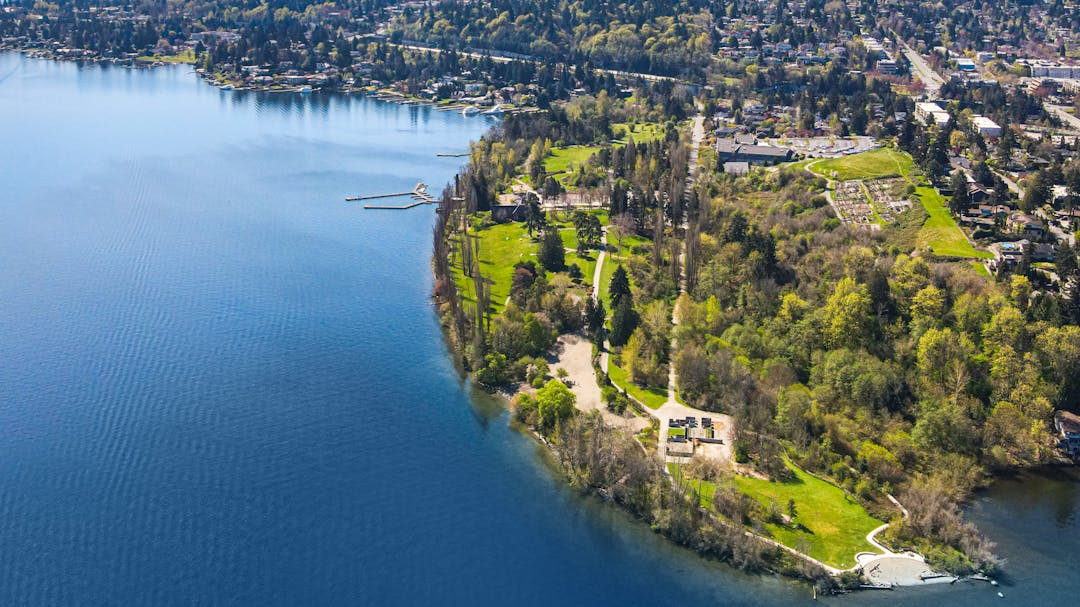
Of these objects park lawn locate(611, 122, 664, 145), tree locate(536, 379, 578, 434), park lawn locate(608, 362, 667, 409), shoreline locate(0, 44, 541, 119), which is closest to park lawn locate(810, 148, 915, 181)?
park lawn locate(611, 122, 664, 145)

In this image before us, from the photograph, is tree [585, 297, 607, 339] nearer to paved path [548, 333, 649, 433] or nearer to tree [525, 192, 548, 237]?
paved path [548, 333, 649, 433]

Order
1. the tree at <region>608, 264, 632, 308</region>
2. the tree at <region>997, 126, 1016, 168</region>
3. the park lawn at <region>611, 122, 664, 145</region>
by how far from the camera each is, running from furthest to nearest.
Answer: the park lawn at <region>611, 122, 664, 145</region>
the tree at <region>997, 126, 1016, 168</region>
the tree at <region>608, 264, 632, 308</region>

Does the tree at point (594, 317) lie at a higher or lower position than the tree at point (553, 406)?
higher

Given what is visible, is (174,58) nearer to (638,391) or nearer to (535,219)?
(535,219)

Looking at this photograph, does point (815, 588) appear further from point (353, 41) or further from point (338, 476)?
point (353, 41)

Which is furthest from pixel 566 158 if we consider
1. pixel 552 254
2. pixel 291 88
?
pixel 291 88

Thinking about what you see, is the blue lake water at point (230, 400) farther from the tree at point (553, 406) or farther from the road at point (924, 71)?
the road at point (924, 71)

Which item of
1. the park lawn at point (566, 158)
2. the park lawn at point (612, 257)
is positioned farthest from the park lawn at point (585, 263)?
the park lawn at point (566, 158)

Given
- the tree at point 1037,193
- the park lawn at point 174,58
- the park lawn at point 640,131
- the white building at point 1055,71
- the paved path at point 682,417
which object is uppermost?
the white building at point 1055,71
